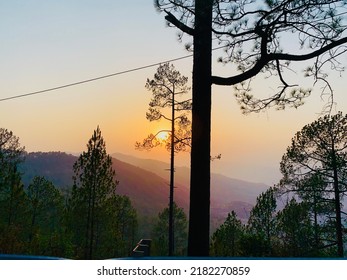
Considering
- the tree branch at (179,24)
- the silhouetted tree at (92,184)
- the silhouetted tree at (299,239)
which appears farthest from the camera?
the silhouetted tree at (92,184)

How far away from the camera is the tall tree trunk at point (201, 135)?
464 cm

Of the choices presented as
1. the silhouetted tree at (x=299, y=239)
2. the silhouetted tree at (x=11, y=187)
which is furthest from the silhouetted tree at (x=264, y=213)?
the silhouetted tree at (x=11, y=187)

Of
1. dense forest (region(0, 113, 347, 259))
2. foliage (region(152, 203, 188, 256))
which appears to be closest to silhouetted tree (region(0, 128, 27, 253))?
dense forest (region(0, 113, 347, 259))

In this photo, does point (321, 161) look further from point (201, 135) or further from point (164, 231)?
point (164, 231)

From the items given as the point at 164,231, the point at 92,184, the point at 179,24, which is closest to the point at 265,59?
the point at 179,24

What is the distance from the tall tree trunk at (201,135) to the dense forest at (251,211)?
7.11m

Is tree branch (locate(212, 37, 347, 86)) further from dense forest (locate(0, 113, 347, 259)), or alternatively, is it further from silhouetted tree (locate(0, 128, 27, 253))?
silhouetted tree (locate(0, 128, 27, 253))

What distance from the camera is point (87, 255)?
2289cm

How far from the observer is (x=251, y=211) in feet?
79.9

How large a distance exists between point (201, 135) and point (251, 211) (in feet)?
67.7

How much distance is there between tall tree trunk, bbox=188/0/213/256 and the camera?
4645 mm

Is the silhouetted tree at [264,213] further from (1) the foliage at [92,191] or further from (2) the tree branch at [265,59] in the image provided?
(2) the tree branch at [265,59]

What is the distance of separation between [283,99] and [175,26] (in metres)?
1.84
